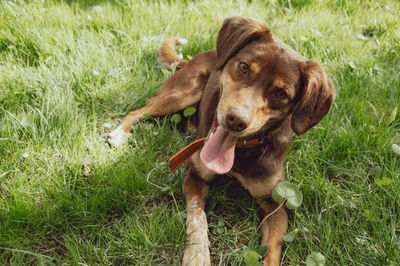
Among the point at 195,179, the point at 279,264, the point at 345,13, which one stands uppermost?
the point at 345,13

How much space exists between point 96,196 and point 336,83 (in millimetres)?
2767

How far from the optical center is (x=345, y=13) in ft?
16.1

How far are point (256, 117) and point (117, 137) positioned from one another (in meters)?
1.45

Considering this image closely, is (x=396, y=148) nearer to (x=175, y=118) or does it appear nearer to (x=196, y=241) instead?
(x=196, y=241)

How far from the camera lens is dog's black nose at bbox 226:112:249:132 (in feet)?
6.28

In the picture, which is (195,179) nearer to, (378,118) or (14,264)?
(14,264)

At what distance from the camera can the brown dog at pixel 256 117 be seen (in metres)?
2.09

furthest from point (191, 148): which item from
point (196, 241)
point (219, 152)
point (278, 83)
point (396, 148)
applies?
point (396, 148)

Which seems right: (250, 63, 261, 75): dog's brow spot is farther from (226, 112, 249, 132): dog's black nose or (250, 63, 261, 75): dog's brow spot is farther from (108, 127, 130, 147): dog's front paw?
(108, 127, 130, 147): dog's front paw

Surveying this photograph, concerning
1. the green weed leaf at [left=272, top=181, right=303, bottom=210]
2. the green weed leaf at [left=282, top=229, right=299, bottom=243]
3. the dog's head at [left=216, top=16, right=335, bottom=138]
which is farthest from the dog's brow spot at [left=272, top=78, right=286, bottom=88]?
the green weed leaf at [left=282, top=229, right=299, bottom=243]

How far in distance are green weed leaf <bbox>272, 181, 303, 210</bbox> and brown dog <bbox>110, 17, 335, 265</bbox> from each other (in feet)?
0.34

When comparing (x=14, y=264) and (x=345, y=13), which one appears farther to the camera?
(x=345, y=13)

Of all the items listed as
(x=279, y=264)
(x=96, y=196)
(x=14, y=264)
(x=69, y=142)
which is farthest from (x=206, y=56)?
(x=14, y=264)

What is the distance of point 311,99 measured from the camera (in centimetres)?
217
